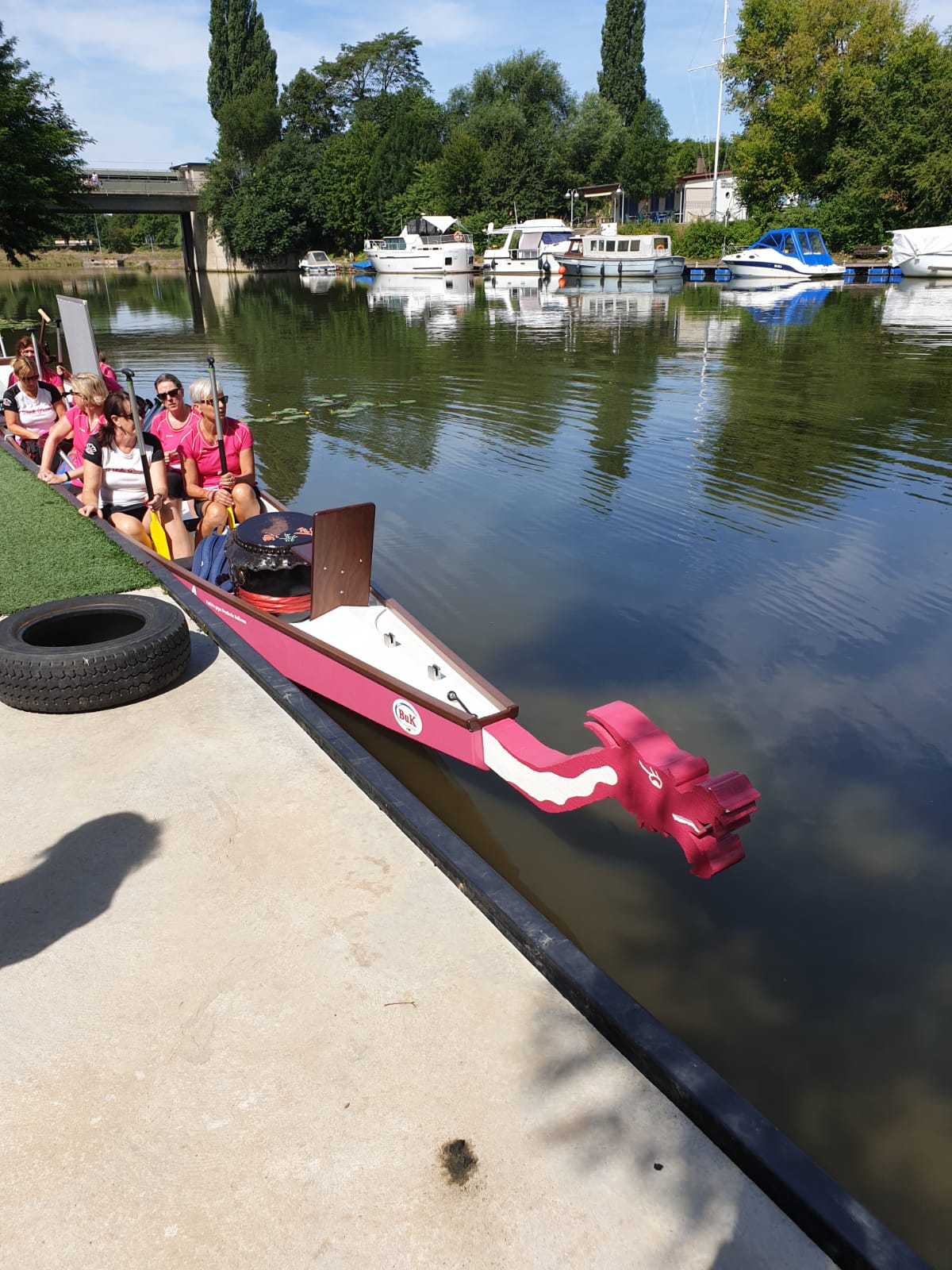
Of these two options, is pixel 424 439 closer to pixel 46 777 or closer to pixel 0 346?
pixel 0 346

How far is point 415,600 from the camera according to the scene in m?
8.19

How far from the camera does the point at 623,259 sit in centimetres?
4634

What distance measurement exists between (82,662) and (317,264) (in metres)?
70.2

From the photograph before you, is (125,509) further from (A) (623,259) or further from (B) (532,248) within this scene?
(B) (532,248)

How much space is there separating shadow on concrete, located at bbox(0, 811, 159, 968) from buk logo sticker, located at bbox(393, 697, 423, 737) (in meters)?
1.46

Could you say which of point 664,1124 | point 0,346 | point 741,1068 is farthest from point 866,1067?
point 0,346

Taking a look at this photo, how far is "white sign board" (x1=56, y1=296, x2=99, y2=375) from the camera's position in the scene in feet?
30.8

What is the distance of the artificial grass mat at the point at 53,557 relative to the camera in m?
6.89

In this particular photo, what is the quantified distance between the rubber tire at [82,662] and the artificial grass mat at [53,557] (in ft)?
2.78

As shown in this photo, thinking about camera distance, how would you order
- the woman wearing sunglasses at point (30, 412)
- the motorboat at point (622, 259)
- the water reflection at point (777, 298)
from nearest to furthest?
1. the woman wearing sunglasses at point (30, 412)
2. the water reflection at point (777, 298)
3. the motorboat at point (622, 259)

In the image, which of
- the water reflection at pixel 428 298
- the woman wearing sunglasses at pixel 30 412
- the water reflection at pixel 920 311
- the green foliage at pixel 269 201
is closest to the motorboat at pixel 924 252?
the water reflection at pixel 920 311

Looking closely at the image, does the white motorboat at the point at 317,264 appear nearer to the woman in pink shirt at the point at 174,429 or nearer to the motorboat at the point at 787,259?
the motorboat at the point at 787,259

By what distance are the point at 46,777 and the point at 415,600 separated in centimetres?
421

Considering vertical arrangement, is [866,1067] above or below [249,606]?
below
